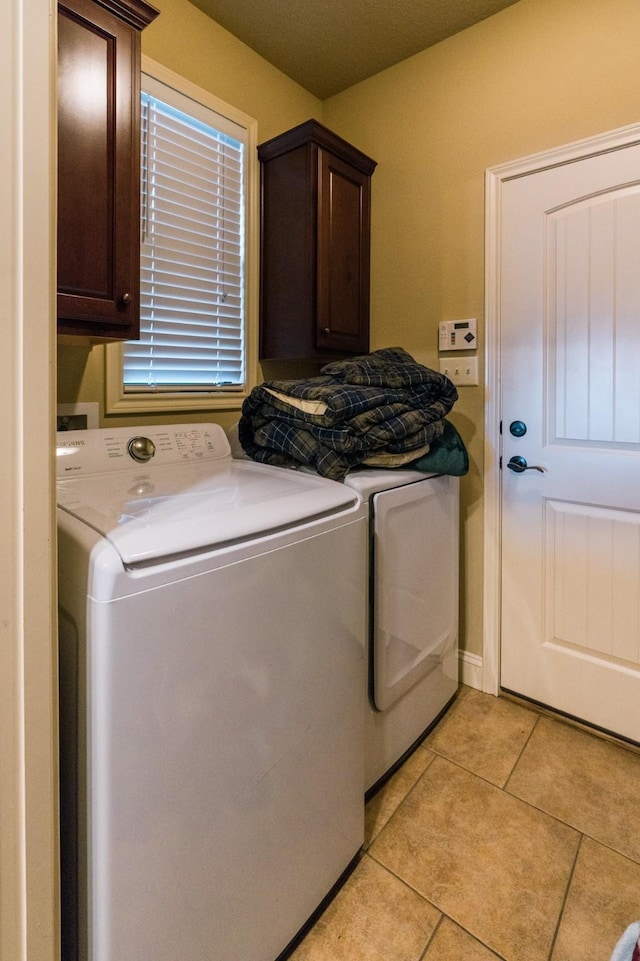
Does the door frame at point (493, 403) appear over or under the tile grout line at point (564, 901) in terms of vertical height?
over

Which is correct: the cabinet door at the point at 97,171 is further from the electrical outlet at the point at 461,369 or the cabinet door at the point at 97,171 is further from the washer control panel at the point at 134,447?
the electrical outlet at the point at 461,369

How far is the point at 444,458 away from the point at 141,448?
97 centimetres

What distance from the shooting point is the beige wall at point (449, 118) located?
5.44 feet

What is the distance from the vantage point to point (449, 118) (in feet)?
6.58

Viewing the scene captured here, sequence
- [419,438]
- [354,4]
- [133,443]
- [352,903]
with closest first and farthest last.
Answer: [352,903] → [133,443] → [419,438] → [354,4]

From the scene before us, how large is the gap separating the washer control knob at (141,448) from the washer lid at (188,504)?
3 centimetres

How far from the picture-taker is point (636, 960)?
26.0 inches

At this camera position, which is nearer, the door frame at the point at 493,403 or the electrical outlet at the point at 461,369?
the door frame at the point at 493,403

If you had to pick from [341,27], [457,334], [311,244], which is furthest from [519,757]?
[341,27]

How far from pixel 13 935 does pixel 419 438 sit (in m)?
1.41

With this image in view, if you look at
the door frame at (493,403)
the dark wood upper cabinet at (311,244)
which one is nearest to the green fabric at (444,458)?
the door frame at (493,403)

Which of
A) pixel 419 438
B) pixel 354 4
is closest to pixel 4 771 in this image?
pixel 419 438

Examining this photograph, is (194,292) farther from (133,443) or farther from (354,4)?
(354,4)

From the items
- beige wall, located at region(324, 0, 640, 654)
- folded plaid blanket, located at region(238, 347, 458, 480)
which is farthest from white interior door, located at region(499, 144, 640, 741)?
folded plaid blanket, located at region(238, 347, 458, 480)
